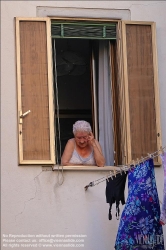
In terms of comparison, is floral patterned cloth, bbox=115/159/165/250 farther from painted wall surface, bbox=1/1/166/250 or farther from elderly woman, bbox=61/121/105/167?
elderly woman, bbox=61/121/105/167

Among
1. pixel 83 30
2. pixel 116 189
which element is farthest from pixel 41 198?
pixel 83 30

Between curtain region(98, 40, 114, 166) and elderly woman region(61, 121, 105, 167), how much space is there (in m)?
0.27

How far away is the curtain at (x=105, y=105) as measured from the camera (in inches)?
550

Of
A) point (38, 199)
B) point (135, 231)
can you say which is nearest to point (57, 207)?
point (38, 199)

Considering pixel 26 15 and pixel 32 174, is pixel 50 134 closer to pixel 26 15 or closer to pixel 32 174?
pixel 32 174

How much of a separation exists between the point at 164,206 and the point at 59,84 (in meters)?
2.94

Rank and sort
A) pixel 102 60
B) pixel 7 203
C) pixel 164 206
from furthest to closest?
pixel 102 60 < pixel 7 203 < pixel 164 206

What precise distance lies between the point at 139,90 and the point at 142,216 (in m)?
2.20

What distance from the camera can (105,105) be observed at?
14094 mm

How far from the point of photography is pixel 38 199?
43.9ft

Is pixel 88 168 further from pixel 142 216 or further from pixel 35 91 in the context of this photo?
pixel 142 216

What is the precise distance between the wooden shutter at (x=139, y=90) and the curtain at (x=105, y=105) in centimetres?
29

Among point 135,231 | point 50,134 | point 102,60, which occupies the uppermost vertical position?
point 102,60

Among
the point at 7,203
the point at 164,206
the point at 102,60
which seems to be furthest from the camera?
the point at 102,60
